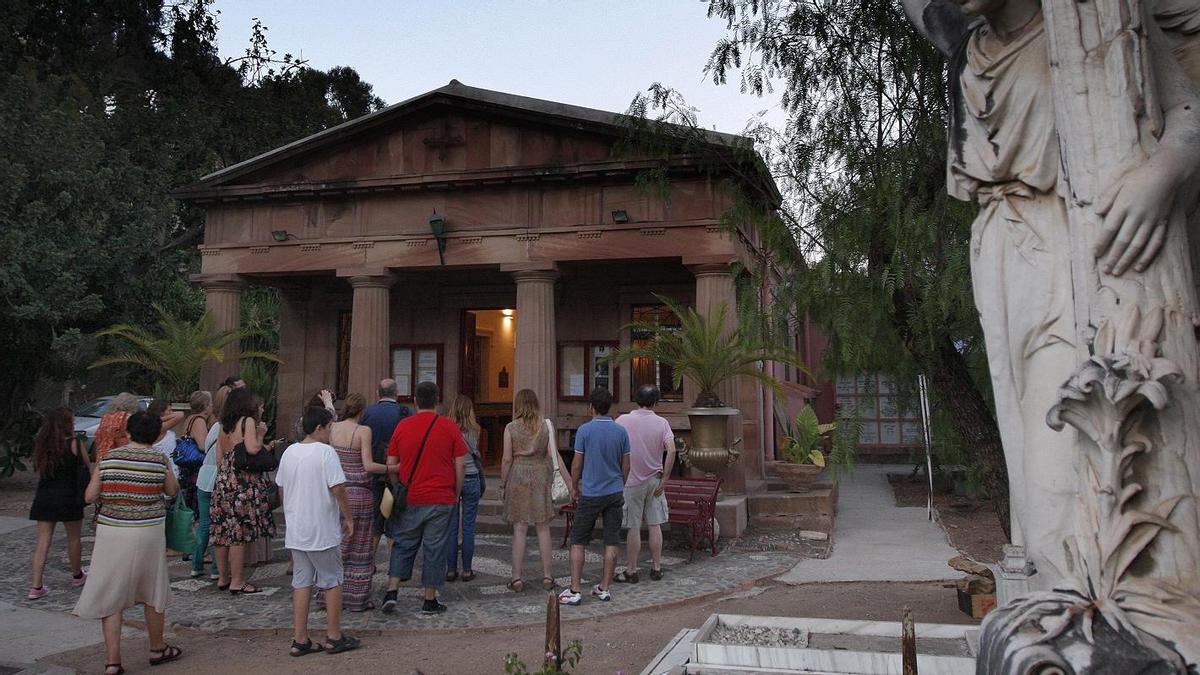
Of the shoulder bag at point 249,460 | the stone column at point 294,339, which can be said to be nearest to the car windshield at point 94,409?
the stone column at point 294,339

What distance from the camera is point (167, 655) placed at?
5730 millimetres

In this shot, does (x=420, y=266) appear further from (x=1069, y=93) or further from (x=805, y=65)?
(x=1069, y=93)

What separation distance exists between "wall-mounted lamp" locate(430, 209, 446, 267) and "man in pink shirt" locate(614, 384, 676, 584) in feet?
23.4

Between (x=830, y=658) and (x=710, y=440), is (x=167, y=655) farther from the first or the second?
(x=710, y=440)

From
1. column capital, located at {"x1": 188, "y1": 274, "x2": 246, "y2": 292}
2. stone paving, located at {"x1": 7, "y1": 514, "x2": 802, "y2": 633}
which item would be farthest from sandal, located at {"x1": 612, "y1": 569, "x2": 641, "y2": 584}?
column capital, located at {"x1": 188, "y1": 274, "x2": 246, "y2": 292}

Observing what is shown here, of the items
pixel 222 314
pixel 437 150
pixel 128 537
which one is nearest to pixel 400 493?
pixel 128 537

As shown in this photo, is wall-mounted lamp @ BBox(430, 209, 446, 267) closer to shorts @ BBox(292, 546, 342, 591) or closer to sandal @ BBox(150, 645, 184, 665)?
shorts @ BBox(292, 546, 342, 591)

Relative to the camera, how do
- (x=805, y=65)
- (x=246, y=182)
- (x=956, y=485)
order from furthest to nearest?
(x=246, y=182) < (x=956, y=485) < (x=805, y=65)

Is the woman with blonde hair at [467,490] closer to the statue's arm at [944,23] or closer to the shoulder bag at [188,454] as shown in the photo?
the shoulder bag at [188,454]

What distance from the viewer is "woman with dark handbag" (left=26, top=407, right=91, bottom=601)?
7.48 meters

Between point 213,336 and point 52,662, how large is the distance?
10.0 metres

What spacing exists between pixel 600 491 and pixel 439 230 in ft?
26.9

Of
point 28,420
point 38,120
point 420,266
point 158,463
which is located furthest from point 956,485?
point 38,120

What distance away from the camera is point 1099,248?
6.07ft
